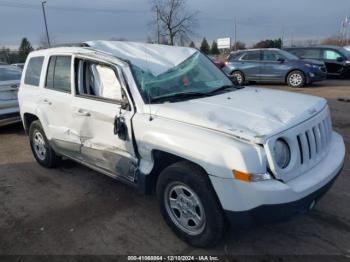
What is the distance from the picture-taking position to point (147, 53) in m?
4.33

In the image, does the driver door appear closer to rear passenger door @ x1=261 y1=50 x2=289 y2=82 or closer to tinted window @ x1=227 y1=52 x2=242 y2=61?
rear passenger door @ x1=261 y1=50 x2=289 y2=82

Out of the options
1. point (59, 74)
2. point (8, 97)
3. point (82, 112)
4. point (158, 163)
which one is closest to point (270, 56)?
point (8, 97)

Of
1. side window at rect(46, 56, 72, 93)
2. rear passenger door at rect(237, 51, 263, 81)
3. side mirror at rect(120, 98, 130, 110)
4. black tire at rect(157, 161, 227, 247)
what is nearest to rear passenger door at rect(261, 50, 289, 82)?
rear passenger door at rect(237, 51, 263, 81)

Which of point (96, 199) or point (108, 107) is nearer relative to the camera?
point (108, 107)

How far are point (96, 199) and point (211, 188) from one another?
6.51 ft

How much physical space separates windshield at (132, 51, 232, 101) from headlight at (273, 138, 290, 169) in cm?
131

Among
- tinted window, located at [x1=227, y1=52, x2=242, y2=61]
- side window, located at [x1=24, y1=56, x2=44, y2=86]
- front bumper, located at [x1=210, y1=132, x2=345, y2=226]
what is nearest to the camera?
front bumper, located at [x1=210, y1=132, x2=345, y2=226]

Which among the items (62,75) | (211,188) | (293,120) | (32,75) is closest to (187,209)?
(211,188)

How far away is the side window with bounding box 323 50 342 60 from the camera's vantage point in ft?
54.3

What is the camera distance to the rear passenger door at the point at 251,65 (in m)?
15.3

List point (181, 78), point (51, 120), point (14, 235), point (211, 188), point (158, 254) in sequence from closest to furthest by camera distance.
→ point (211, 188)
point (158, 254)
point (14, 235)
point (181, 78)
point (51, 120)

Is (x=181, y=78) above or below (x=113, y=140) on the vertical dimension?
above

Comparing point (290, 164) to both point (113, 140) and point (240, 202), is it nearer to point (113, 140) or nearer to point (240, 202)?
point (240, 202)

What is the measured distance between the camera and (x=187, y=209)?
3.32 meters
